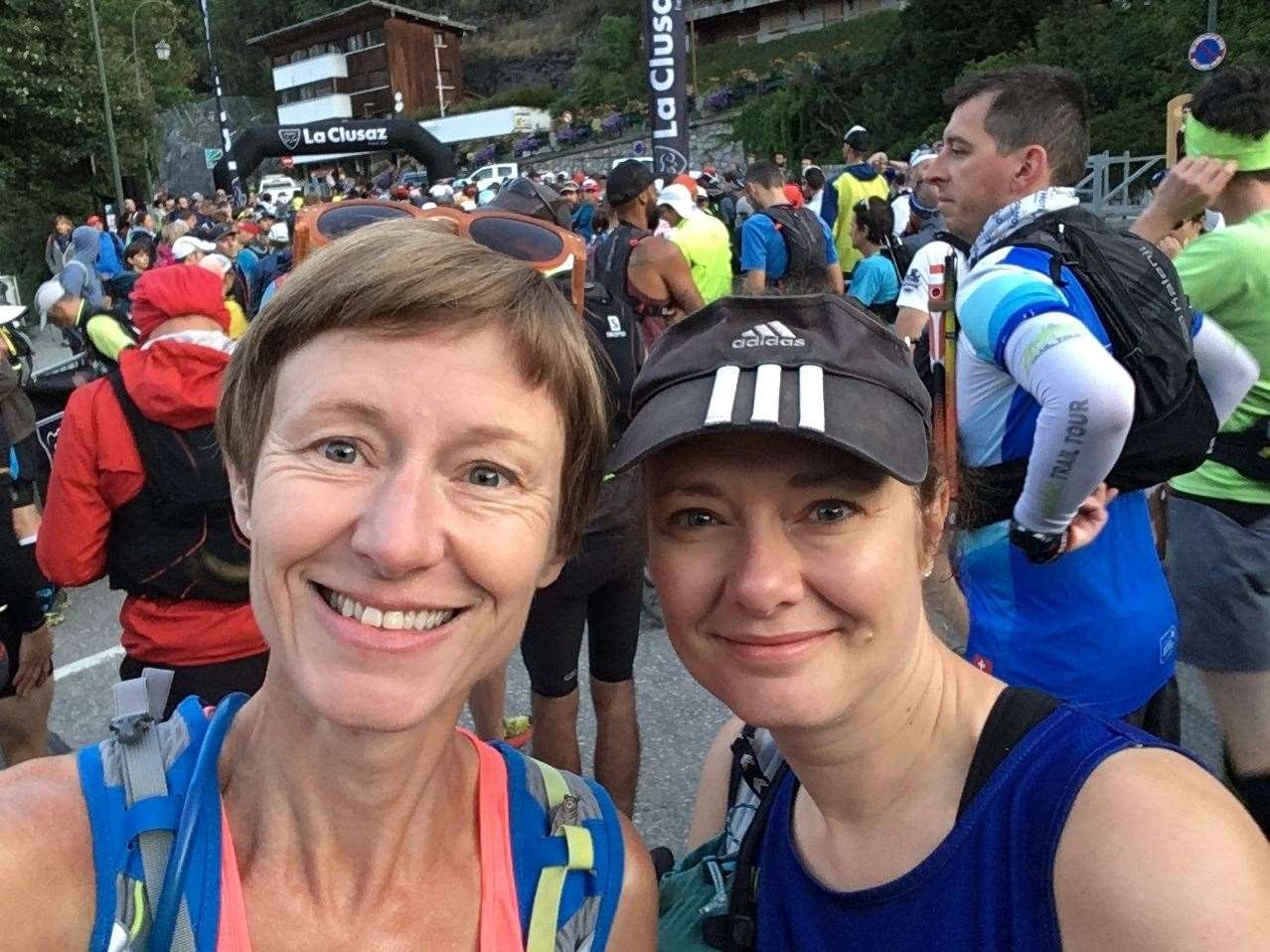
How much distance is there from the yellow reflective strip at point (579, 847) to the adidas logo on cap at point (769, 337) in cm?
71

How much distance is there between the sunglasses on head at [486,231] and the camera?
92.8 inches

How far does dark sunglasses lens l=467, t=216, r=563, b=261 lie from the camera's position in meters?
2.34

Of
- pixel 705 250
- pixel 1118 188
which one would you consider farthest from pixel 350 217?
pixel 1118 188

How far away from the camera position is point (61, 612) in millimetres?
5883

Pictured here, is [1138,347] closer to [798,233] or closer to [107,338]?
[107,338]

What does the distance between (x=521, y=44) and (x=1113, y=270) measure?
75715 millimetres

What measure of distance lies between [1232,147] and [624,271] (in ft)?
9.93

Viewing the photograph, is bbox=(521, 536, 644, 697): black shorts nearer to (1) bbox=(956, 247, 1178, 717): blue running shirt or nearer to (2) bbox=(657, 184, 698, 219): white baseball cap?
(1) bbox=(956, 247, 1178, 717): blue running shirt

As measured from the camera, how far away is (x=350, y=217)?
8.73 feet

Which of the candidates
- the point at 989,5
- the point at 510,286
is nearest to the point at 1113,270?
the point at 510,286

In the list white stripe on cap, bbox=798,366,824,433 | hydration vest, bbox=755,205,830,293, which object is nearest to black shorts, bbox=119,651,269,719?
white stripe on cap, bbox=798,366,824,433

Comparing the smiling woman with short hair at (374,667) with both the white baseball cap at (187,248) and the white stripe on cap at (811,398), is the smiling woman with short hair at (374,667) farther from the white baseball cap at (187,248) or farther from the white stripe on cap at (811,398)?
the white baseball cap at (187,248)

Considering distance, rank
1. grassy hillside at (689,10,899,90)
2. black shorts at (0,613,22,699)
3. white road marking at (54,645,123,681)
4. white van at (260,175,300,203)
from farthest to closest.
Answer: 1. grassy hillside at (689,10,899,90)
2. white van at (260,175,300,203)
3. white road marking at (54,645,123,681)
4. black shorts at (0,613,22,699)

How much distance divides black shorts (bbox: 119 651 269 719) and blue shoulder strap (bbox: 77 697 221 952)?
1715 mm
